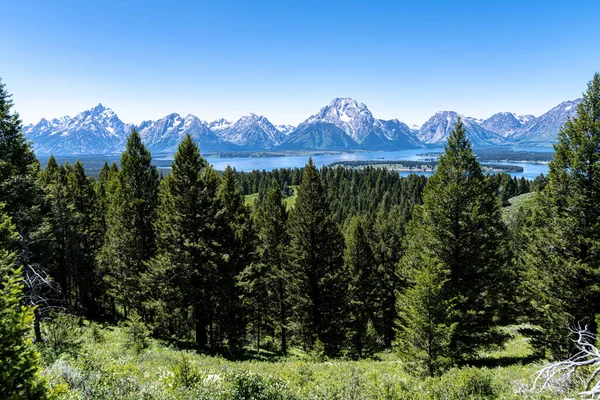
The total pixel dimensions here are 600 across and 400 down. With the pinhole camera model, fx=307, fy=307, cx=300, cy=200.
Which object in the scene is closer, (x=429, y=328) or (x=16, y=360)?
(x=16, y=360)

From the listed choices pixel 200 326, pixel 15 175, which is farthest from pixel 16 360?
pixel 15 175

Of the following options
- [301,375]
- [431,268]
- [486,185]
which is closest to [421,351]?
[431,268]

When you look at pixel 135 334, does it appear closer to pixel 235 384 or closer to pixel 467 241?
pixel 235 384

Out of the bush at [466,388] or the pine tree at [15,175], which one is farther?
the pine tree at [15,175]

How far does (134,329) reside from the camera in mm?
16266

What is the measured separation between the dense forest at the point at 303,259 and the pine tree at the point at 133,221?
0.10 metres

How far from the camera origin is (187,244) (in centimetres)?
1925

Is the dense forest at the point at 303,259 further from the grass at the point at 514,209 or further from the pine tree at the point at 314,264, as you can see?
the grass at the point at 514,209

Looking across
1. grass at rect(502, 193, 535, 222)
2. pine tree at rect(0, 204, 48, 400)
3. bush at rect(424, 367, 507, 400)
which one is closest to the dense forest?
pine tree at rect(0, 204, 48, 400)

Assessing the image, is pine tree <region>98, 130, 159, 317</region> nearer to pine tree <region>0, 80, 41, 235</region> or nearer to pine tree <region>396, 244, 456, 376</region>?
pine tree <region>0, 80, 41, 235</region>

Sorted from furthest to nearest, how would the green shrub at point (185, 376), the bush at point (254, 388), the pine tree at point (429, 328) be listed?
the pine tree at point (429, 328) < the green shrub at point (185, 376) < the bush at point (254, 388)

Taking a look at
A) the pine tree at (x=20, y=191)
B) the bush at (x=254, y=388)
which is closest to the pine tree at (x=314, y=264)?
the bush at (x=254, y=388)

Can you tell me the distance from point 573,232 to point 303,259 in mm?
15898

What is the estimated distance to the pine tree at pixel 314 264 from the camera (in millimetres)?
23156
